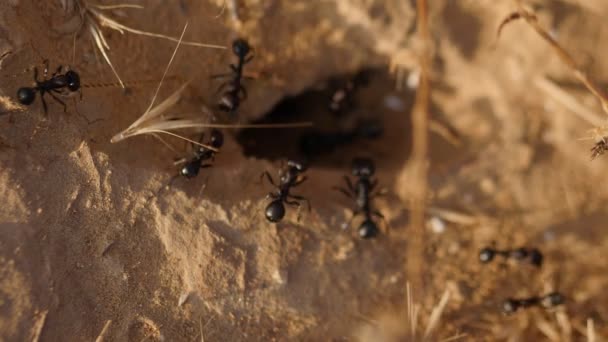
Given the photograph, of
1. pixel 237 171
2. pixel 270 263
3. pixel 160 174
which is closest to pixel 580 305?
pixel 270 263

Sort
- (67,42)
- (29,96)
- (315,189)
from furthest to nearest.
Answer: (315,189) → (67,42) → (29,96)

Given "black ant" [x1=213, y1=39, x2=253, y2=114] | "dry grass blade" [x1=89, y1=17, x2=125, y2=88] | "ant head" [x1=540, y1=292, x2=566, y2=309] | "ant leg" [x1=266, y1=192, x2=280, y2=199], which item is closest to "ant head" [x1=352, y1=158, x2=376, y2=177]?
"ant leg" [x1=266, y1=192, x2=280, y2=199]

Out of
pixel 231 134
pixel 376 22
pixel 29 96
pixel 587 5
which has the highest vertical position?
pixel 587 5

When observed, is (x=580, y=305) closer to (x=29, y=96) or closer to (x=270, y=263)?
(x=270, y=263)

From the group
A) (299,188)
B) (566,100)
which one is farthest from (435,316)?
(566,100)

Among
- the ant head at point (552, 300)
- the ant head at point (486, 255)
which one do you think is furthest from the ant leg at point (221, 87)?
the ant head at point (552, 300)

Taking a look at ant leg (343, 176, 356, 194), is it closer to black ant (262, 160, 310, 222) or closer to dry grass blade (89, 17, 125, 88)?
black ant (262, 160, 310, 222)

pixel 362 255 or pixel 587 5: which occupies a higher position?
pixel 587 5
